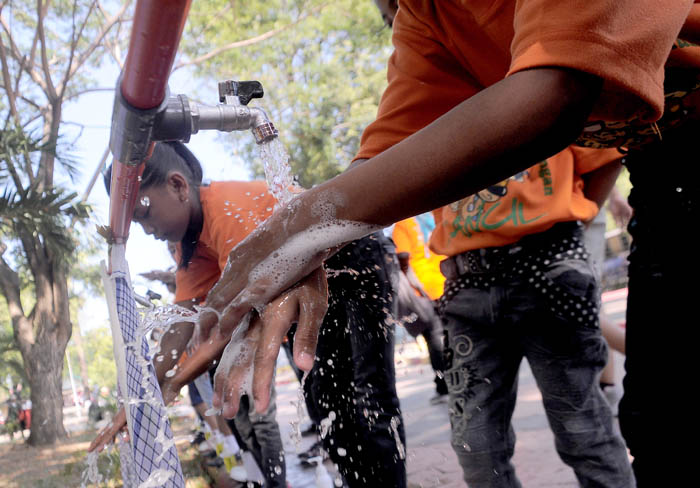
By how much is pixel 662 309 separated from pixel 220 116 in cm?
89

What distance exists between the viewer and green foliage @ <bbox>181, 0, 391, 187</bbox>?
29.0 feet

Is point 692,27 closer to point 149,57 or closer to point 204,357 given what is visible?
point 149,57

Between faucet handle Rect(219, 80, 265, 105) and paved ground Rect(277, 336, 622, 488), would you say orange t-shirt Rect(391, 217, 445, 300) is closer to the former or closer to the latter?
paved ground Rect(277, 336, 622, 488)

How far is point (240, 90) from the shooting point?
3.96 feet

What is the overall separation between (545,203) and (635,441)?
0.87 metres

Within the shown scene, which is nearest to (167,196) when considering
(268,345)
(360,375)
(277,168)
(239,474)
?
(277,168)

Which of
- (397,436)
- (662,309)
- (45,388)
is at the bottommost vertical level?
(397,436)

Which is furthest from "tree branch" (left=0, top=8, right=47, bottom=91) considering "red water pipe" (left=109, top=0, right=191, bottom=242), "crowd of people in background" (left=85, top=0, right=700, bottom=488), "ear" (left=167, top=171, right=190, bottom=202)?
"red water pipe" (left=109, top=0, right=191, bottom=242)

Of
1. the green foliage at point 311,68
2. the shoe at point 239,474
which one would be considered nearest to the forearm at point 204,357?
the shoe at point 239,474

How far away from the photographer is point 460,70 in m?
1.25

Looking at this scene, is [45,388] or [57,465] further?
[45,388]

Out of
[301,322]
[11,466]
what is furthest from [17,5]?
[301,322]

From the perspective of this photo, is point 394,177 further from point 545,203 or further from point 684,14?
point 545,203

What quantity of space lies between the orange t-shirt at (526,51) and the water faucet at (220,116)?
0.75 ft
